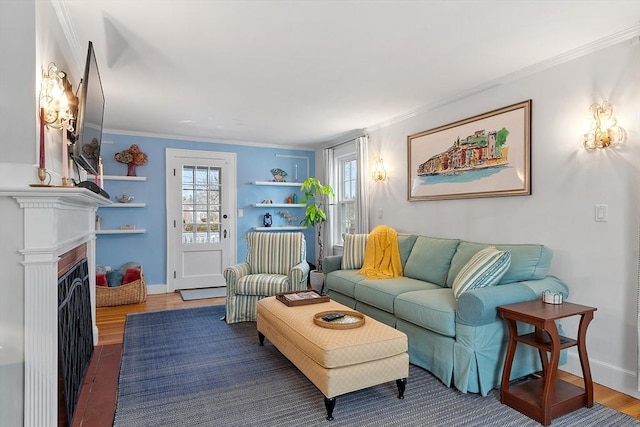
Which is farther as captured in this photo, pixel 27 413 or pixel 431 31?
pixel 431 31

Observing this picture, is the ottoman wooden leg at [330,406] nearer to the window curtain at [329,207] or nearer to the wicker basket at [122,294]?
the wicker basket at [122,294]

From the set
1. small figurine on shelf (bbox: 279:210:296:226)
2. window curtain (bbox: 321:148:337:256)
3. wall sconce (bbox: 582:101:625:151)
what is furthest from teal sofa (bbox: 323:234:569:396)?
small figurine on shelf (bbox: 279:210:296:226)

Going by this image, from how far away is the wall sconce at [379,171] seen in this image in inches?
189

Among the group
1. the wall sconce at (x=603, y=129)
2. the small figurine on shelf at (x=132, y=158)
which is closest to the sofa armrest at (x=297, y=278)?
the wall sconce at (x=603, y=129)

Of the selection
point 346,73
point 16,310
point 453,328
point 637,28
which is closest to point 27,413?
point 16,310

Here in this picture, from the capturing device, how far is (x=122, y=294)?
15.2ft

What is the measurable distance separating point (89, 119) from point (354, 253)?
284cm

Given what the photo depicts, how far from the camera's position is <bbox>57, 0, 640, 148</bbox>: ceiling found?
2.15 metres

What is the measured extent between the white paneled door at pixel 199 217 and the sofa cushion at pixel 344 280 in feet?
7.73

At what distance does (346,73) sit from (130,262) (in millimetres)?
3995

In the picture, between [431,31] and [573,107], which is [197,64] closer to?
[431,31]

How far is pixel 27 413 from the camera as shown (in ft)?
5.21

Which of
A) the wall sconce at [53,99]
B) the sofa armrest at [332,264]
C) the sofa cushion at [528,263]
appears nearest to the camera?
the wall sconce at [53,99]

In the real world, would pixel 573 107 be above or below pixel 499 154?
above
